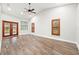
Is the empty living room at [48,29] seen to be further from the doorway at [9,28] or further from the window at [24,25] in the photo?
the window at [24,25]

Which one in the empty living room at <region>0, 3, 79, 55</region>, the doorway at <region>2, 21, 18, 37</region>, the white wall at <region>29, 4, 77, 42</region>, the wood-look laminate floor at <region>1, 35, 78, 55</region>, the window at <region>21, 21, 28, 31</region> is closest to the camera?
the wood-look laminate floor at <region>1, 35, 78, 55</region>

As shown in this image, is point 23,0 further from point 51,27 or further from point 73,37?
point 51,27

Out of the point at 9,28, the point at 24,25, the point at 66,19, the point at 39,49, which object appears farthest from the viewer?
the point at 24,25

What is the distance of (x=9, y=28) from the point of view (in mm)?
10320

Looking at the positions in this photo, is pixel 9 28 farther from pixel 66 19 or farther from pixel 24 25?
pixel 66 19

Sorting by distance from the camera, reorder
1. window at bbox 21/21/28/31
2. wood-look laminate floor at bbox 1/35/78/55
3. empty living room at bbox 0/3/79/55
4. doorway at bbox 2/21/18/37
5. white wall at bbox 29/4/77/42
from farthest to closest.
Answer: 1. window at bbox 21/21/28/31
2. doorway at bbox 2/21/18/37
3. white wall at bbox 29/4/77/42
4. empty living room at bbox 0/3/79/55
5. wood-look laminate floor at bbox 1/35/78/55

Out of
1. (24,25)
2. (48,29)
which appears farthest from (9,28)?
(48,29)

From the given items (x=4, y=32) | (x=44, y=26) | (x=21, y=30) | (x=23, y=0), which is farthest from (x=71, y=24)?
(x=21, y=30)

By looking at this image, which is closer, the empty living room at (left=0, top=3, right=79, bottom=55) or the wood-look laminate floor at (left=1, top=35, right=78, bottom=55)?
the wood-look laminate floor at (left=1, top=35, right=78, bottom=55)

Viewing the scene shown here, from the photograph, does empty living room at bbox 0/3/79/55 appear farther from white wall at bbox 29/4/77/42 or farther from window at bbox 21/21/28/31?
window at bbox 21/21/28/31

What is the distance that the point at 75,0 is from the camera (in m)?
2.44

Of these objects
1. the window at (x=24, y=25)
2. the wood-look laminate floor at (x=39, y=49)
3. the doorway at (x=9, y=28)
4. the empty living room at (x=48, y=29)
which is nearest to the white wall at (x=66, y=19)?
the empty living room at (x=48, y=29)

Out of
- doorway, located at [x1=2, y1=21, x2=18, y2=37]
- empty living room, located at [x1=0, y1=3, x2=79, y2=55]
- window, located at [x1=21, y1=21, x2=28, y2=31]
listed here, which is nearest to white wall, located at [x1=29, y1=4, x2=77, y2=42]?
empty living room, located at [x1=0, y1=3, x2=79, y2=55]

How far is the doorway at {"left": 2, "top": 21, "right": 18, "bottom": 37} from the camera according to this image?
30.9ft
